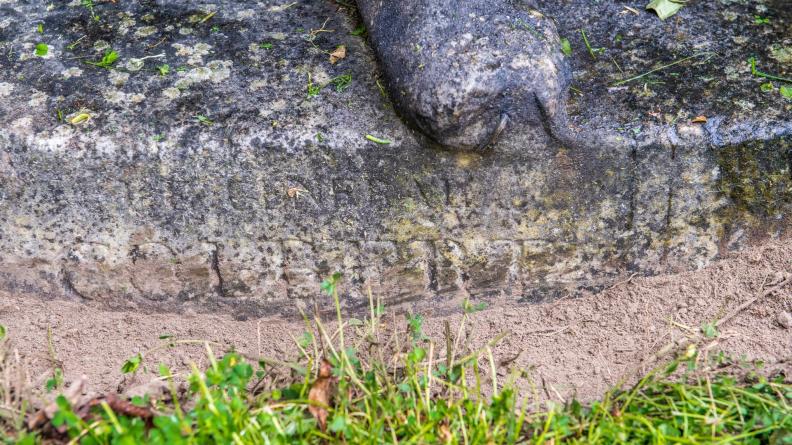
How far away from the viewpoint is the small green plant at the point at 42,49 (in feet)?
8.61

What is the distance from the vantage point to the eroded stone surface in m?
2.40

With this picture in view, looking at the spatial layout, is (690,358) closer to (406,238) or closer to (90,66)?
(406,238)

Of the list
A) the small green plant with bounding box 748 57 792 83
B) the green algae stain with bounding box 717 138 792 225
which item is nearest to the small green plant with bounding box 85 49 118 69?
the green algae stain with bounding box 717 138 792 225

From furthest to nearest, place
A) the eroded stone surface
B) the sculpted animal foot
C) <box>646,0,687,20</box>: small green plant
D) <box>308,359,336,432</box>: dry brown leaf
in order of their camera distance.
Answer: <box>646,0,687,20</box>: small green plant < the eroded stone surface < the sculpted animal foot < <box>308,359,336,432</box>: dry brown leaf

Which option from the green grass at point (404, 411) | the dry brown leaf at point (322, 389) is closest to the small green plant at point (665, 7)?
the green grass at point (404, 411)

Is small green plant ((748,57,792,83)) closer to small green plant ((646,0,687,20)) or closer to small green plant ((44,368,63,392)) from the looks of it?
small green plant ((646,0,687,20))

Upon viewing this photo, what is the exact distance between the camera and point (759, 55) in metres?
2.59

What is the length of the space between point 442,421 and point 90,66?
5.07 feet

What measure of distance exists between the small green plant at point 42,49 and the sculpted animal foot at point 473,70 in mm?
1101

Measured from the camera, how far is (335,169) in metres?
2.41

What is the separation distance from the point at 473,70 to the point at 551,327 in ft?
2.93

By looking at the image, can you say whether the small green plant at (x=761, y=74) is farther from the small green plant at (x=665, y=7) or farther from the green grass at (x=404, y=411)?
the green grass at (x=404, y=411)

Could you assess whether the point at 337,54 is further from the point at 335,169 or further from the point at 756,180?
the point at 756,180

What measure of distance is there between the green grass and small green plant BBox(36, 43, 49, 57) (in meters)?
1.07
